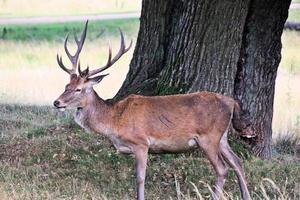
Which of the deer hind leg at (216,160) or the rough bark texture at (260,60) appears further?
the rough bark texture at (260,60)

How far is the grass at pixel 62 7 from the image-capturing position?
122 ft

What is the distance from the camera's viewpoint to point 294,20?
29797mm

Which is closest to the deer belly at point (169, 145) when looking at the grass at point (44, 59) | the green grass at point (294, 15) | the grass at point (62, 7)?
the grass at point (44, 59)

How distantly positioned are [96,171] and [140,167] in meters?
1.31

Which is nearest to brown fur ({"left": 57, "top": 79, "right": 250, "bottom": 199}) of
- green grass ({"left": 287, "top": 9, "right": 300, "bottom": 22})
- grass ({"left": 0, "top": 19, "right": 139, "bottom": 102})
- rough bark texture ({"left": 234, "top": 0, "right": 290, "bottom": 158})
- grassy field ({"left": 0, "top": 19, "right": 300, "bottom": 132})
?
rough bark texture ({"left": 234, "top": 0, "right": 290, "bottom": 158})

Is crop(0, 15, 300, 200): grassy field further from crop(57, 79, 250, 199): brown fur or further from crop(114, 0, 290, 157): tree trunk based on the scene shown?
crop(114, 0, 290, 157): tree trunk

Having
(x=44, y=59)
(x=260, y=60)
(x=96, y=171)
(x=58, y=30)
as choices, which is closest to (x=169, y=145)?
(x=96, y=171)

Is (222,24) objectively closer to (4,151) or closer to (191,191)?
(191,191)

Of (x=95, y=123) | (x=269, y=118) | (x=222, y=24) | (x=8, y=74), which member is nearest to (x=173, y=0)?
(x=222, y=24)

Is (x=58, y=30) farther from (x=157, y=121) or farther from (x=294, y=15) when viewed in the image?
(x=157, y=121)

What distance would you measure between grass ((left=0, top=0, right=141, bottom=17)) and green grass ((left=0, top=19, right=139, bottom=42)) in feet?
19.9

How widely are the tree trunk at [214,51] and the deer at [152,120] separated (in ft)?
4.85

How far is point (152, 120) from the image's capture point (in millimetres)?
9977

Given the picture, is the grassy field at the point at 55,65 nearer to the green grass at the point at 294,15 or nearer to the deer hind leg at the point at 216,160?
the green grass at the point at 294,15
